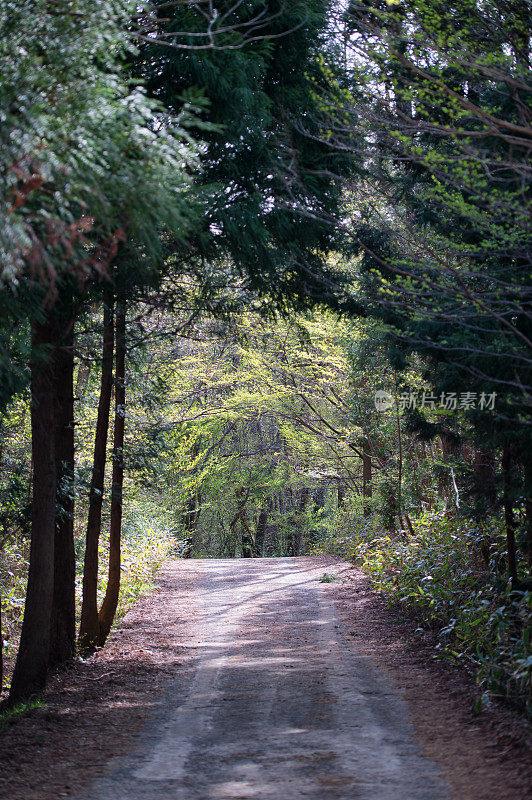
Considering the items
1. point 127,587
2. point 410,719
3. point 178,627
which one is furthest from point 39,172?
point 127,587

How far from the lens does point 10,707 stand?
689cm

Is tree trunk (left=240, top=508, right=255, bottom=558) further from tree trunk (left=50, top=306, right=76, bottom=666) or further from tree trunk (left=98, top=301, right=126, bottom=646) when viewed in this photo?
tree trunk (left=50, top=306, right=76, bottom=666)

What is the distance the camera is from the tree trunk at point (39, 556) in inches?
276

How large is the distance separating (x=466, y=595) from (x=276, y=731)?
4.03m

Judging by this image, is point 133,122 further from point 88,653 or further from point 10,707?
point 88,653

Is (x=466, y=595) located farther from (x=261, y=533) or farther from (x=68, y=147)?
(x=261, y=533)

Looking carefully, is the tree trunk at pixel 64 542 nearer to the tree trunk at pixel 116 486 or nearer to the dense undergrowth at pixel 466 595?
the tree trunk at pixel 116 486

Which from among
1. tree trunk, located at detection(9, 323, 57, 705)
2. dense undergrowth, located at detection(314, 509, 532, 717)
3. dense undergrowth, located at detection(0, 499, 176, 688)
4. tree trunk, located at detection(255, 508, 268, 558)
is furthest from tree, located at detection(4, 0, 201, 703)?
tree trunk, located at detection(255, 508, 268, 558)

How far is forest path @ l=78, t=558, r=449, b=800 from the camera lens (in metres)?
→ 4.29

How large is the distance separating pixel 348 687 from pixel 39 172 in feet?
18.3

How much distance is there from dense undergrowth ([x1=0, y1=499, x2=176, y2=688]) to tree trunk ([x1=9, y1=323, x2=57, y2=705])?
8.32 feet

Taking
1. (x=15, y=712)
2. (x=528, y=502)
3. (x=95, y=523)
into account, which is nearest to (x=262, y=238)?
(x=528, y=502)

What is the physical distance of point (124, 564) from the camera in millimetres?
14305

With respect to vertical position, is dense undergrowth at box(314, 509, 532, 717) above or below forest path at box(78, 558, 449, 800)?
above
